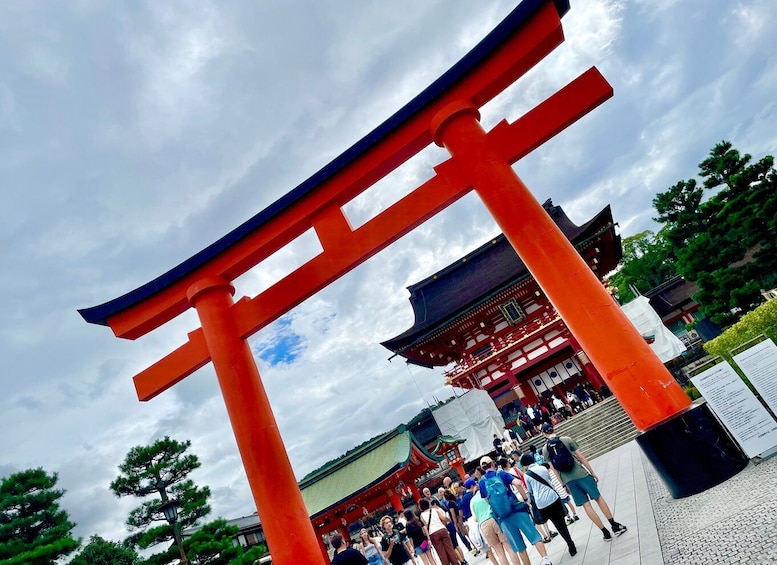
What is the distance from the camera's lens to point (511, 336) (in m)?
17.5

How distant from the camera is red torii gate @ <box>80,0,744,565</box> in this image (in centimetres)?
360

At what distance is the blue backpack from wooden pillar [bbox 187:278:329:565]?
209cm

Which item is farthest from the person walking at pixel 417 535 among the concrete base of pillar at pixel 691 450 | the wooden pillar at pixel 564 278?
the wooden pillar at pixel 564 278

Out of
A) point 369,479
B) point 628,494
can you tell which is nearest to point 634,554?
point 628,494

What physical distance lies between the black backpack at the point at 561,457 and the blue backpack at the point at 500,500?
0.68m

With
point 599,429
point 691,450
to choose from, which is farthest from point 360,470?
point 691,450

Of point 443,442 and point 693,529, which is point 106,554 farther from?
point 693,529

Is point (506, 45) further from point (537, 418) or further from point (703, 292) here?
point (703, 292)

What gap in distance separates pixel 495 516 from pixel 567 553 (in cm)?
115

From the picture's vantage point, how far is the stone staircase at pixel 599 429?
13.0m

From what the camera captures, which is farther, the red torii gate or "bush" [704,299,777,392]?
"bush" [704,299,777,392]

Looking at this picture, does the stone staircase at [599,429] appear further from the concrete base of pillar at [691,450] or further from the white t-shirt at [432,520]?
the concrete base of pillar at [691,450]

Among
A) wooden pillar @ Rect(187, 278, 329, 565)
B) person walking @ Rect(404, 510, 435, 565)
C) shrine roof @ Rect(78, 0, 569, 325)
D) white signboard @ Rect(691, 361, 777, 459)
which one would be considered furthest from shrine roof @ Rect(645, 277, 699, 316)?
wooden pillar @ Rect(187, 278, 329, 565)

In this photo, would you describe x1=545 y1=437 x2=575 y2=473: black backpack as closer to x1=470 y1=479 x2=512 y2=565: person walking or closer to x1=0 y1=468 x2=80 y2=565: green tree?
x1=470 y1=479 x2=512 y2=565: person walking
